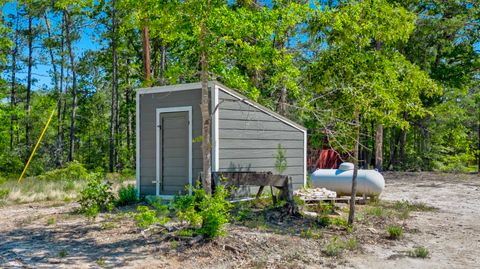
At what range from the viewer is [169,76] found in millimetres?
7203

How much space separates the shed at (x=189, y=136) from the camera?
9352 mm

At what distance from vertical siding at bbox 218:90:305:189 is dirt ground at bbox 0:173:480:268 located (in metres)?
2.58

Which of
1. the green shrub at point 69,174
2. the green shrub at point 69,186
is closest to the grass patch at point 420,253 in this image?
the green shrub at point 69,186

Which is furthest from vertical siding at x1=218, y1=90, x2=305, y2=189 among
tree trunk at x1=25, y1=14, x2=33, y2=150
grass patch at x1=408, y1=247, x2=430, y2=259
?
tree trunk at x1=25, y1=14, x2=33, y2=150

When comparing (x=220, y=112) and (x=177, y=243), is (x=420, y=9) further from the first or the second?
(x=177, y=243)

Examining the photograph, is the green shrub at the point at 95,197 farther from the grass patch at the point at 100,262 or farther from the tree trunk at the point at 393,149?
the tree trunk at the point at 393,149

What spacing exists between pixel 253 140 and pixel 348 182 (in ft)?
7.73

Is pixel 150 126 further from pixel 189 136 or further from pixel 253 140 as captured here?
pixel 253 140

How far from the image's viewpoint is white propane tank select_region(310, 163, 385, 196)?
33.1 ft

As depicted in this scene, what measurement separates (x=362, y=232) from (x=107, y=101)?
85.4 ft

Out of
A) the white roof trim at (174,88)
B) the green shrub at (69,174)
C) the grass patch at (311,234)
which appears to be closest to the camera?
the grass patch at (311,234)

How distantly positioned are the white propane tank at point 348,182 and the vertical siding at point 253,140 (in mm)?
1077

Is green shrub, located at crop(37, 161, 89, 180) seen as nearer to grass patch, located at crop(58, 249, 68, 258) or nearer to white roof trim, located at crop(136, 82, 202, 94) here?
white roof trim, located at crop(136, 82, 202, 94)

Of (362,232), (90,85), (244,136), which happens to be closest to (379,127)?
(244,136)
